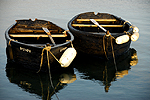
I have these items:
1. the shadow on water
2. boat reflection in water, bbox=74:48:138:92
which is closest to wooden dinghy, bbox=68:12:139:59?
boat reflection in water, bbox=74:48:138:92

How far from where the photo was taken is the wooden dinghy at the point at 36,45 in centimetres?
1085

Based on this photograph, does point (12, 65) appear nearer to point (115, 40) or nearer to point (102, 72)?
point (102, 72)

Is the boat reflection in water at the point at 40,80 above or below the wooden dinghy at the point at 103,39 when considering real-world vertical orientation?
below

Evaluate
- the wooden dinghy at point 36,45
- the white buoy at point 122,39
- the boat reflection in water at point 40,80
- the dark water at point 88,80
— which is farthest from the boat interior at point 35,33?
the white buoy at point 122,39

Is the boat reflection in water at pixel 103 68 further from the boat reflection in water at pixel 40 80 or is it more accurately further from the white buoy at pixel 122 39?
the white buoy at pixel 122 39

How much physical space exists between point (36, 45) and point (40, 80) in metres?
1.67

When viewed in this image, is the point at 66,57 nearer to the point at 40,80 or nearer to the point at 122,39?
the point at 40,80

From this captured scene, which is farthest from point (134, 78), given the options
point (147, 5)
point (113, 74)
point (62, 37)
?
point (147, 5)

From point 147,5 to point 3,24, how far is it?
59.8ft

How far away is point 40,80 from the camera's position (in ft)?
36.5

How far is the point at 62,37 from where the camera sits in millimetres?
13508

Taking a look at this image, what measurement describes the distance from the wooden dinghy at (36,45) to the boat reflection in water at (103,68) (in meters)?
1.50

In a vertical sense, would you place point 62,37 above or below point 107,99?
above

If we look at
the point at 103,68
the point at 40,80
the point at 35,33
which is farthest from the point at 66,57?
the point at 35,33
